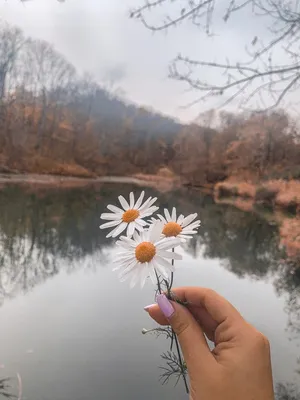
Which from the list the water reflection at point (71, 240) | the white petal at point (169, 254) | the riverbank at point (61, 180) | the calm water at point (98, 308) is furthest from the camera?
the riverbank at point (61, 180)

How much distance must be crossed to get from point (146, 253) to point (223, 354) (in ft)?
0.41

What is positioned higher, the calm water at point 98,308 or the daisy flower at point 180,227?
the daisy flower at point 180,227


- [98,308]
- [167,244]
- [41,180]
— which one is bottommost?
[41,180]

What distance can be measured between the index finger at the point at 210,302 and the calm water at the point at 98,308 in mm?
2004

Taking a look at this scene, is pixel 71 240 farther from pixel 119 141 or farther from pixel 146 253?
pixel 119 141

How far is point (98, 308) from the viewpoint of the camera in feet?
11.0

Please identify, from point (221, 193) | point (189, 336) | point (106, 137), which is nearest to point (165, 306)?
point (189, 336)

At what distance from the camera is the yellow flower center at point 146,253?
385 millimetres

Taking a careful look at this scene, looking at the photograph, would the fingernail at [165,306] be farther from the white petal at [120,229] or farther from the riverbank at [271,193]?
the riverbank at [271,193]

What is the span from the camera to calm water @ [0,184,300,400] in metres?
2.33

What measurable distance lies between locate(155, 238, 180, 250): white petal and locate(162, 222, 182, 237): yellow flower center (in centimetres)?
6

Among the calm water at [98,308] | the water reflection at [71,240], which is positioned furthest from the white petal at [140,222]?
the water reflection at [71,240]

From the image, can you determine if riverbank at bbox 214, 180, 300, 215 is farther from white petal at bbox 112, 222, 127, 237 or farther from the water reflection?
white petal at bbox 112, 222, 127, 237

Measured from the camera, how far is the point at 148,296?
3.63 meters
